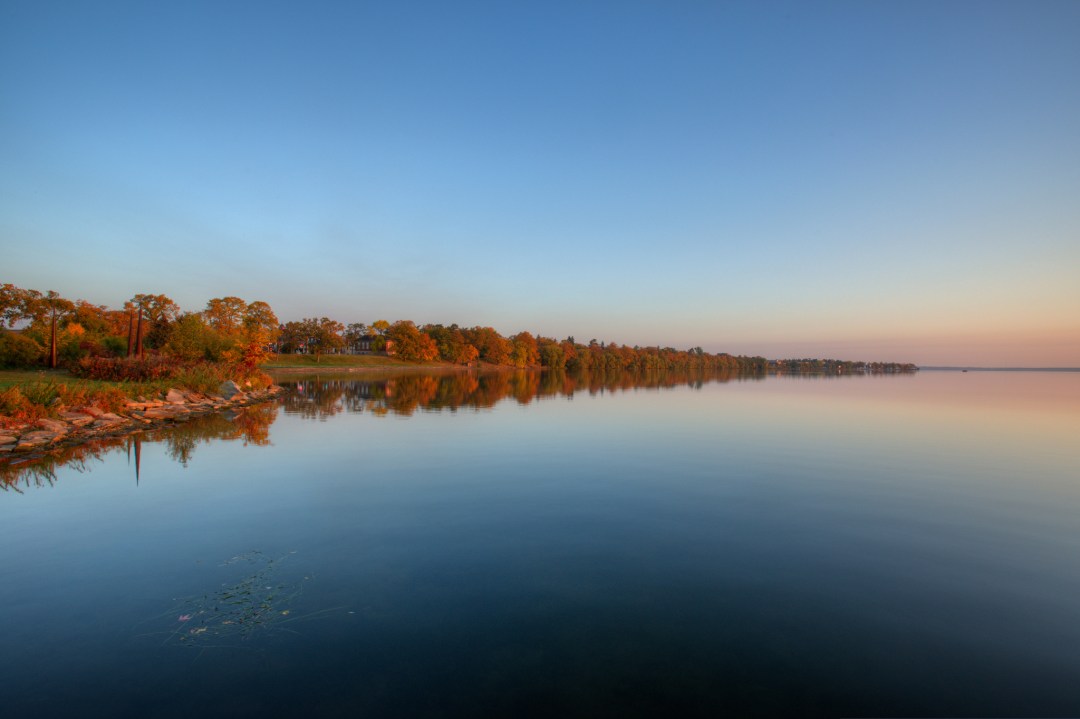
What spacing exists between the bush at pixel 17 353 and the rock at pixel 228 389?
16704 mm

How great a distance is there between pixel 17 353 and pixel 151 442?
103 ft

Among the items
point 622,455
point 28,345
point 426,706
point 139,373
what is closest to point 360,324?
point 28,345

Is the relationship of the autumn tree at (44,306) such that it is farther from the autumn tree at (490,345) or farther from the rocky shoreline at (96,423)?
the autumn tree at (490,345)

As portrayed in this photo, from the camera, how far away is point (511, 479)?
13.7 m

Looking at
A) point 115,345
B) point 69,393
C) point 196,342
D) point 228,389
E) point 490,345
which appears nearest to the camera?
point 69,393

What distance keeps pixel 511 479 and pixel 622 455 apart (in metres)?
5.19

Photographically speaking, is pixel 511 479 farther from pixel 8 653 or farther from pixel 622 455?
pixel 8 653

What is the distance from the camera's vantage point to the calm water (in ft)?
16.4

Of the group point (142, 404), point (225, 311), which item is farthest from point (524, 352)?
point (142, 404)

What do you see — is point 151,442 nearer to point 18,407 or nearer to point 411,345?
point 18,407

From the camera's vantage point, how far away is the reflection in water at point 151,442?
13.0 m

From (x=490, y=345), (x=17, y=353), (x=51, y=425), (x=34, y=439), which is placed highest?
(x=490, y=345)

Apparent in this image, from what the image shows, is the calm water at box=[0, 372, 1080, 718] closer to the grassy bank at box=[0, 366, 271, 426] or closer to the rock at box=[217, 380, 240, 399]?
the grassy bank at box=[0, 366, 271, 426]

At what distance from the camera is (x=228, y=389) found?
32.8 metres
